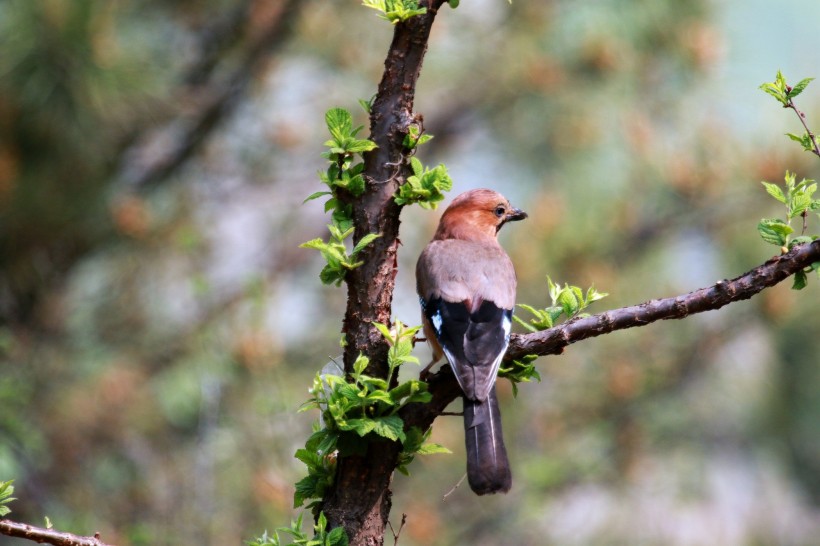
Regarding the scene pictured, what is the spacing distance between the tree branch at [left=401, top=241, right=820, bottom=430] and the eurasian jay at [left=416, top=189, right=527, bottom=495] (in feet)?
0.53

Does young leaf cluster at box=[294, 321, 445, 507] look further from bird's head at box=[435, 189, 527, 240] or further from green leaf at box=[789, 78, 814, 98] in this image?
bird's head at box=[435, 189, 527, 240]

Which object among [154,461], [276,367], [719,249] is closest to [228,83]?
[276,367]

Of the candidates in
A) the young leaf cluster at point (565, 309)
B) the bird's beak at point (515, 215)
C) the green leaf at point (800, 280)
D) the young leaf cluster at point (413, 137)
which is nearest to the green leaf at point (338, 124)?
the young leaf cluster at point (413, 137)

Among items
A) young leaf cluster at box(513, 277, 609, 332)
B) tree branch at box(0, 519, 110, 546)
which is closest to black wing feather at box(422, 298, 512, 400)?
young leaf cluster at box(513, 277, 609, 332)

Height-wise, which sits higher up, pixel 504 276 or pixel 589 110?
pixel 589 110

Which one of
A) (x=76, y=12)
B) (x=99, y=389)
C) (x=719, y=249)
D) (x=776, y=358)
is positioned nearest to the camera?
(x=76, y=12)

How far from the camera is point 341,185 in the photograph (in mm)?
2545

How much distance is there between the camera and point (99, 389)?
6246 mm

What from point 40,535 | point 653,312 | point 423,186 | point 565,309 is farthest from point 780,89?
point 40,535

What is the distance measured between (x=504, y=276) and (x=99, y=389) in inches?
134

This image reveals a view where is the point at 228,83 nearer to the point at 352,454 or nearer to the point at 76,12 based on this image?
the point at 76,12

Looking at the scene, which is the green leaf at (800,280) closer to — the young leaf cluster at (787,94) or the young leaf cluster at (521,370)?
the young leaf cluster at (787,94)

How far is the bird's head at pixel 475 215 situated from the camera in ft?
14.3

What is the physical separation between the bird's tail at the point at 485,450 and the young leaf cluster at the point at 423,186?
0.59 m
